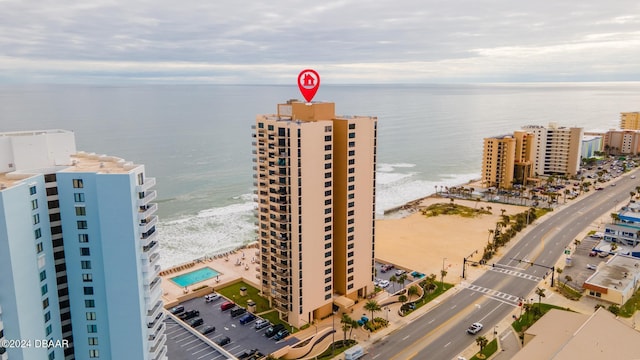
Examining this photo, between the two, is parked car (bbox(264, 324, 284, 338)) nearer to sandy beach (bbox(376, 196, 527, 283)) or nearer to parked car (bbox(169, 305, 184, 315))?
parked car (bbox(169, 305, 184, 315))

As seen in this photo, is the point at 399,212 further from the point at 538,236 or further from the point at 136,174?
the point at 136,174

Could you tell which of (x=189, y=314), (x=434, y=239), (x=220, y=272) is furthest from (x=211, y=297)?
(x=434, y=239)

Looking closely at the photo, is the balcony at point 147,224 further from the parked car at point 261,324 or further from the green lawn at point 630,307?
the green lawn at point 630,307

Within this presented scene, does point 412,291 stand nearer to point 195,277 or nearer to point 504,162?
point 195,277

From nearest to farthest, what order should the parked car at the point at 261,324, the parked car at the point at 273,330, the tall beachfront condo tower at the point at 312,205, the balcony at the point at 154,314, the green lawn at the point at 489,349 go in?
the balcony at the point at 154,314 → the green lawn at the point at 489,349 → the tall beachfront condo tower at the point at 312,205 → the parked car at the point at 273,330 → the parked car at the point at 261,324

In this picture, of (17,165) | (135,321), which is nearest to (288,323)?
(135,321)

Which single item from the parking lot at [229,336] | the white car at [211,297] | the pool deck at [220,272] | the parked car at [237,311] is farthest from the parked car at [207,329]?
the pool deck at [220,272]
